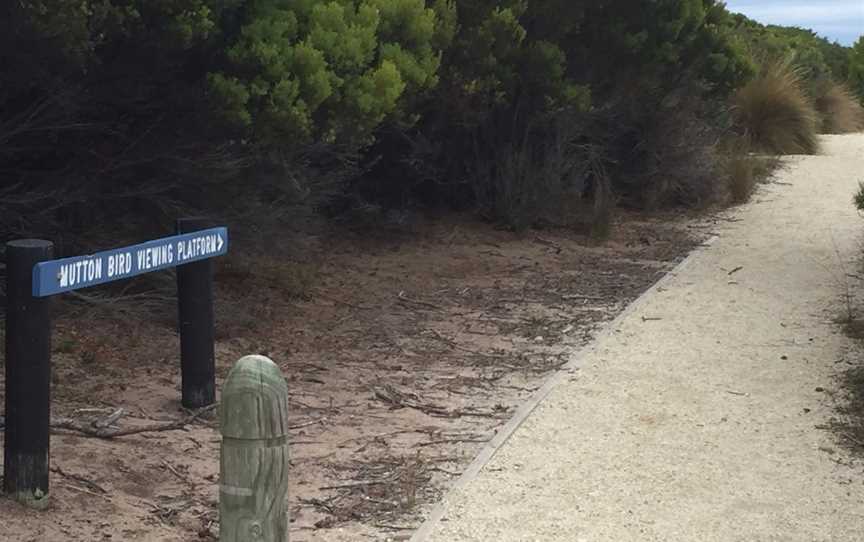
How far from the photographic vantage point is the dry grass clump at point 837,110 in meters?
26.6

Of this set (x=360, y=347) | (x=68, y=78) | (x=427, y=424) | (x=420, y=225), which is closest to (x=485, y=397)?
(x=427, y=424)

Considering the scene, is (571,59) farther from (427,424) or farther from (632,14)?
(427,424)

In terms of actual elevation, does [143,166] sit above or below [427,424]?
above

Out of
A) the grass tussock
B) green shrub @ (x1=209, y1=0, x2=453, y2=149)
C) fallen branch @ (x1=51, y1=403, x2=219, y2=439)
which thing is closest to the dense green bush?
Result: green shrub @ (x1=209, y1=0, x2=453, y2=149)

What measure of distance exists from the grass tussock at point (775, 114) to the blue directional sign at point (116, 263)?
1675 cm

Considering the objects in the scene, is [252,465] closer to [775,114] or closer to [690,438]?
[690,438]

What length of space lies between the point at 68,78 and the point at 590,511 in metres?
4.09

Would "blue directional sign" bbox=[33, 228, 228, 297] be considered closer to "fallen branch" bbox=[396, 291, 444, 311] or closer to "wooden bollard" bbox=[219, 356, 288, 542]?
"wooden bollard" bbox=[219, 356, 288, 542]

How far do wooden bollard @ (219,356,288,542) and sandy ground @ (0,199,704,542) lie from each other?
1.20 metres

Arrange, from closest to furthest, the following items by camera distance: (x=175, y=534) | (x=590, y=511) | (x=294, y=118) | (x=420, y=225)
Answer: (x=175, y=534) → (x=590, y=511) → (x=294, y=118) → (x=420, y=225)

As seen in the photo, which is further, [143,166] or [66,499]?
[143,166]

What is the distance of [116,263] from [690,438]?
9.53 ft

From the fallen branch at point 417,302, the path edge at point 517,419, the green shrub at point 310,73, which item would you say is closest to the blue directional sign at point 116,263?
the path edge at point 517,419

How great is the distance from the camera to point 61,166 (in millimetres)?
7684
